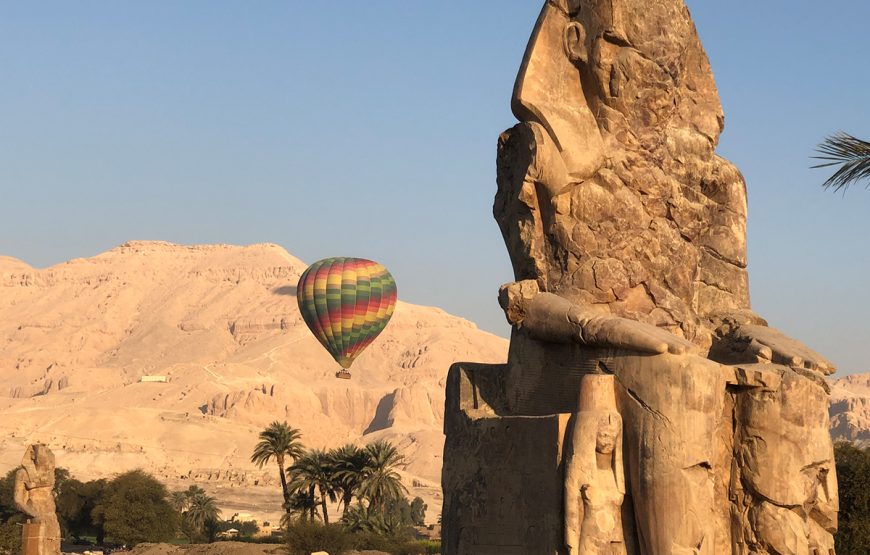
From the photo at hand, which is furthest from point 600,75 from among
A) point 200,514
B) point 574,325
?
point 200,514

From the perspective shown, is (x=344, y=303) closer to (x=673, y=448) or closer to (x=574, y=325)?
(x=574, y=325)

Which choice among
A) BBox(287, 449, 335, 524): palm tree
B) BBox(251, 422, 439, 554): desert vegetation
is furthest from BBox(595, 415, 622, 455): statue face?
BBox(287, 449, 335, 524): palm tree

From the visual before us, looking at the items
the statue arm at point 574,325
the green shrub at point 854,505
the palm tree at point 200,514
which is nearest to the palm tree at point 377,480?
the palm tree at point 200,514

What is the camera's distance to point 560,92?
8.18 m

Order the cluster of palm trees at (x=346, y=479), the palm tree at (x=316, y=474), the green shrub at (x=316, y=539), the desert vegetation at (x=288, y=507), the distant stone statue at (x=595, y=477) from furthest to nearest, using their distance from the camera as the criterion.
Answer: the palm tree at (x=316, y=474), the cluster of palm trees at (x=346, y=479), the desert vegetation at (x=288, y=507), the green shrub at (x=316, y=539), the distant stone statue at (x=595, y=477)

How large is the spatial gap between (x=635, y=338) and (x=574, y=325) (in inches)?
17.0

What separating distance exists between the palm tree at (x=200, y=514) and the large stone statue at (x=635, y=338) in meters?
46.1

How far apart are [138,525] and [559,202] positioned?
1679 inches

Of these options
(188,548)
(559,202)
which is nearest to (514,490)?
(559,202)

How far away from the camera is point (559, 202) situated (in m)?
7.93

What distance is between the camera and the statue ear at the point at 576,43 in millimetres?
8172

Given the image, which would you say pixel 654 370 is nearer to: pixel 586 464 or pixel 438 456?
pixel 586 464

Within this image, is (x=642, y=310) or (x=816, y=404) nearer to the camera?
(x=816, y=404)

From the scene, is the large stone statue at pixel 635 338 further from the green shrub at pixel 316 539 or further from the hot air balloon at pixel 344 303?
the hot air balloon at pixel 344 303
